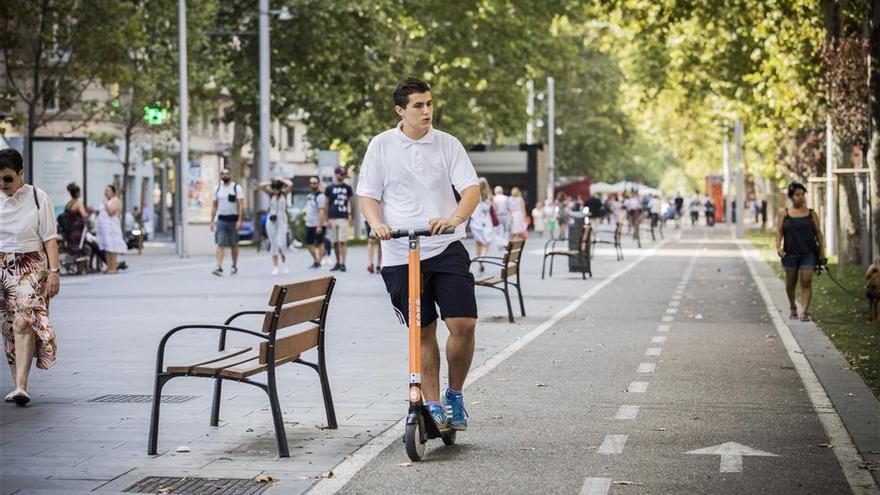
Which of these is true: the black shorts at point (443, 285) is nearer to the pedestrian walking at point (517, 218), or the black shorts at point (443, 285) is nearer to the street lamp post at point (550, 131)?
the pedestrian walking at point (517, 218)

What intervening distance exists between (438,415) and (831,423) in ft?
8.51

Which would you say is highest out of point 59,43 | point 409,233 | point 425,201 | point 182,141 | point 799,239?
point 59,43

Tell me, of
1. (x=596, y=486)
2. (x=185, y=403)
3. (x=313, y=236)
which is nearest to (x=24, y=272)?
(x=185, y=403)

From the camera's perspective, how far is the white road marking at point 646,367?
12352 mm

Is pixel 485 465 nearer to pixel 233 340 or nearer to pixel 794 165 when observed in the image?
pixel 233 340

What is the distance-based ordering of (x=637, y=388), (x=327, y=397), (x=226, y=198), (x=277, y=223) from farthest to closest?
1. (x=277, y=223)
2. (x=226, y=198)
3. (x=637, y=388)
4. (x=327, y=397)

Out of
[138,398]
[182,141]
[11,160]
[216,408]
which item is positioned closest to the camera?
[216,408]

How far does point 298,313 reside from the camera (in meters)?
8.50

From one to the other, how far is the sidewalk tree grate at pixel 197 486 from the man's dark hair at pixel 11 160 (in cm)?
345

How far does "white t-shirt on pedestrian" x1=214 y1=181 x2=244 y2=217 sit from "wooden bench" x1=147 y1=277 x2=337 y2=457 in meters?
18.6

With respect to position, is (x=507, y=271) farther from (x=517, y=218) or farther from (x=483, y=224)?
(x=517, y=218)

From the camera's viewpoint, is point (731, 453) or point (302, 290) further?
point (302, 290)

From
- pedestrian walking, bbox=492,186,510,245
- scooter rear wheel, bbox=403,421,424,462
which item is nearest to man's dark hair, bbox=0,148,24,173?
scooter rear wheel, bbox=403,421,424,462

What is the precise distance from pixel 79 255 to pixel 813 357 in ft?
60.1
